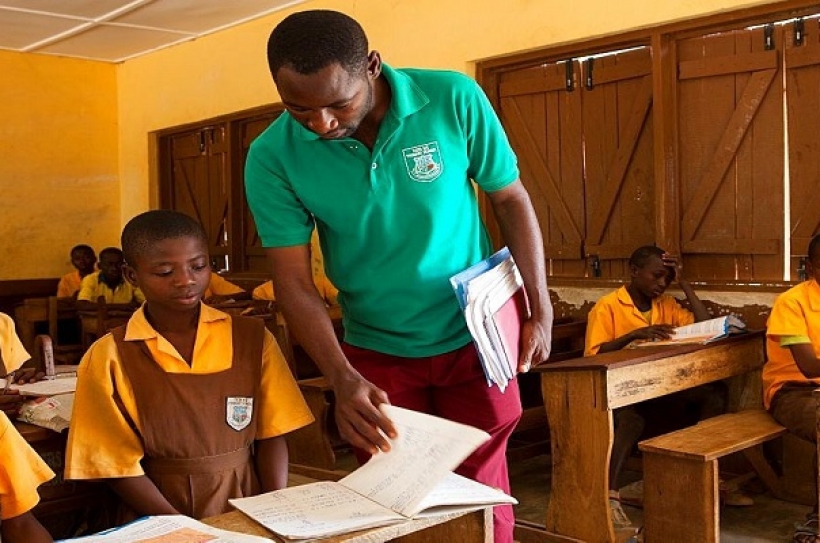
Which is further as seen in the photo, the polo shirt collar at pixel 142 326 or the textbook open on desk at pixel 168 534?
the polo shirt collar at pixel 142 326

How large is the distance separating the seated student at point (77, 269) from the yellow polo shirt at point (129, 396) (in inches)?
Result: 288

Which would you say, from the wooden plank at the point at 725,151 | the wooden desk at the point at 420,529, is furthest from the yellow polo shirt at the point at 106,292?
the wooden desk at the point at 420,529

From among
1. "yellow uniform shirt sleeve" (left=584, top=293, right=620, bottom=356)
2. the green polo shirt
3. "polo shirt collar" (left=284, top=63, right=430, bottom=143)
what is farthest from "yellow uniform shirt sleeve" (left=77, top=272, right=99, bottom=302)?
"polo shirt collar" (left=284, top=63, right=430, bottom=143)

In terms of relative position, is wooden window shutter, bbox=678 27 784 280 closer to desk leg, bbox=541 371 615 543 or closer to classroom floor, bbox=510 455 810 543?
classroom floor, bbox=510 455 810 543

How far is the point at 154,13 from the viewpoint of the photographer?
7.70 m

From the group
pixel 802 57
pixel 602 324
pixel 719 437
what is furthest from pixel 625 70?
pixel 719 437

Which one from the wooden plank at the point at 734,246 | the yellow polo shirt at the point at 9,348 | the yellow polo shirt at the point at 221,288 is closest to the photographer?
the yellow polo shirt at the point at 9,348

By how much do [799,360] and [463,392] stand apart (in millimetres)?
2479

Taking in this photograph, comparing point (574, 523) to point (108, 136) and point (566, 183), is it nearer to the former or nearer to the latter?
point (566, 183)

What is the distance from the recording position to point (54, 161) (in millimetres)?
9594

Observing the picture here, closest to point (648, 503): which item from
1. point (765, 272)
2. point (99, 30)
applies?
point (765, 272)

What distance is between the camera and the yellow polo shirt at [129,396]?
6.95 ft

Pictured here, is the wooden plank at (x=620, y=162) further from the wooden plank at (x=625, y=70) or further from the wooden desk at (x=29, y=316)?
the wooden desk at (x=29, y=316)

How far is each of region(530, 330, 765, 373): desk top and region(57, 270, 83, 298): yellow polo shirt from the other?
6.36 metres
